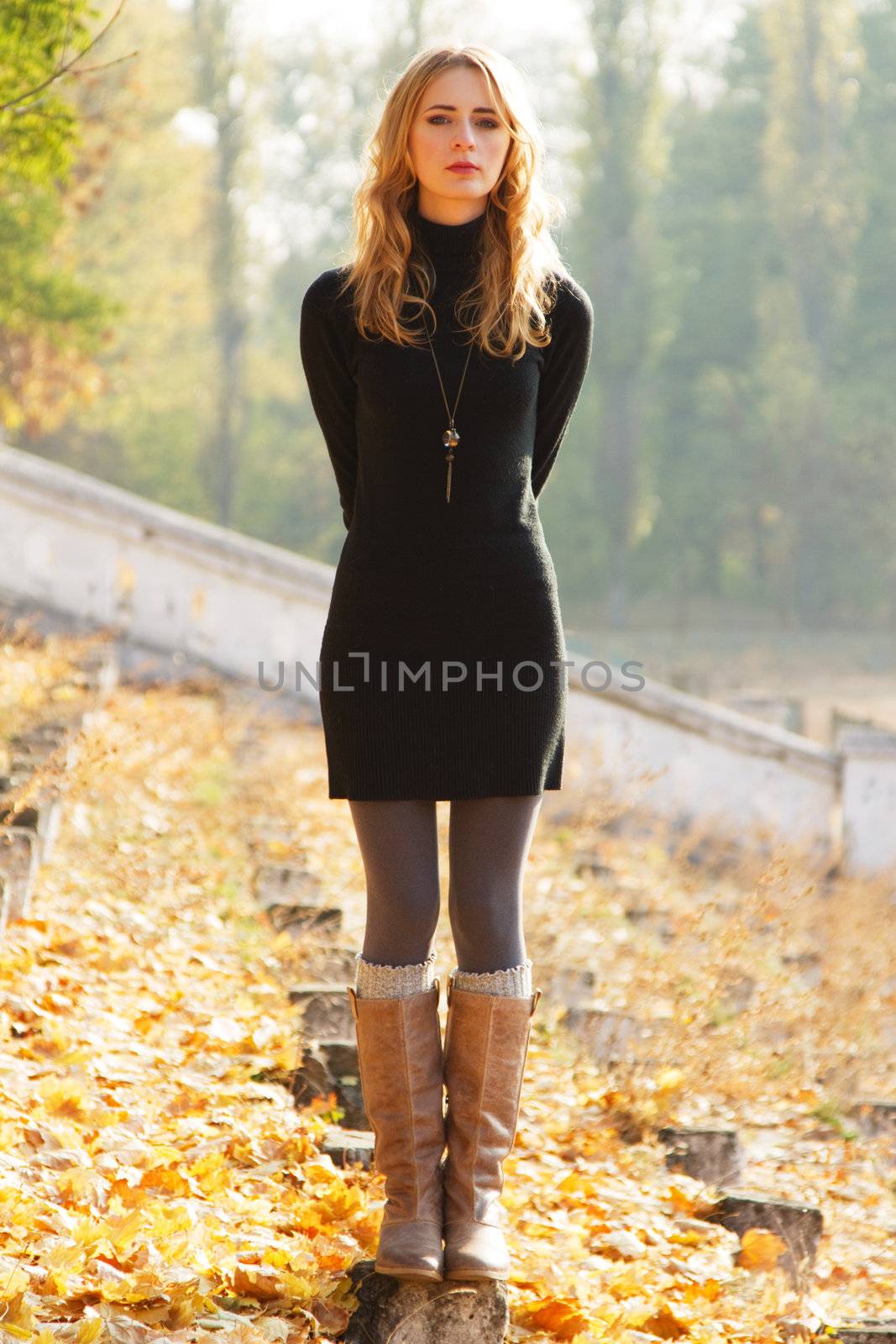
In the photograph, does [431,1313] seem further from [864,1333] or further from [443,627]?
[443,627]

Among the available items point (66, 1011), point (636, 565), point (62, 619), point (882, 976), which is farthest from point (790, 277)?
point (66, 1011)

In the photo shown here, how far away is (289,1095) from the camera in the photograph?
329 cm

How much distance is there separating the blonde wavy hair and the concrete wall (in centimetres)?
557

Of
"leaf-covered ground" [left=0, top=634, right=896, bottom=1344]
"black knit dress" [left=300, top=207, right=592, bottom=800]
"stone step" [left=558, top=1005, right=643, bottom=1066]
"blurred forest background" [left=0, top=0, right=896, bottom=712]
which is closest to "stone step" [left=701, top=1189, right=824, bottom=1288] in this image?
"leaf-covered ground" [left=0, top=634, right=896, bottom=1344]

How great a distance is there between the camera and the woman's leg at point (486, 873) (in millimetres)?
2305

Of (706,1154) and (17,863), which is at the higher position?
(17,863)

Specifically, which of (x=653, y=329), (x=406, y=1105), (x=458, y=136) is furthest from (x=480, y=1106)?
(x=653, y=329)

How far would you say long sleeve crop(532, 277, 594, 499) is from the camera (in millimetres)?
2406

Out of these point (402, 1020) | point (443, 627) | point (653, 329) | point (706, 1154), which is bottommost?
point (706, 1154)

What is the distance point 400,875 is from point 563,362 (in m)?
0.89

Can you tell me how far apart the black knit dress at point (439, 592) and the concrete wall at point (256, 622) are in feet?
18.4

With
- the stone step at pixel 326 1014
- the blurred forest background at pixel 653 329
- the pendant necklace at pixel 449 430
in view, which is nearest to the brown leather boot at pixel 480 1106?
the pendant necklace at pixel 449 430

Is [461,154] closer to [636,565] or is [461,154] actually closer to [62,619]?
[62,619]

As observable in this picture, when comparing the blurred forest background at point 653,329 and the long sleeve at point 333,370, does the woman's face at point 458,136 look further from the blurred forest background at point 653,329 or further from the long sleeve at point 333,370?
the blurred forest background at point 653,329
